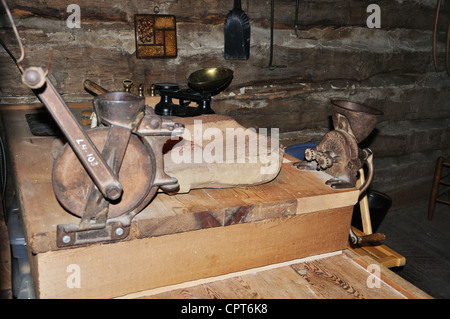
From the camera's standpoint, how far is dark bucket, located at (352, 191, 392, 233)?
11.8 feet

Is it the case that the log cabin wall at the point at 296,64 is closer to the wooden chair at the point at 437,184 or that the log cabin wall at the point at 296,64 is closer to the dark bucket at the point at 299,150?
the wooden chair at the point at 437,184

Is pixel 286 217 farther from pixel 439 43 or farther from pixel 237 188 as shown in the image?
pixel 439 43

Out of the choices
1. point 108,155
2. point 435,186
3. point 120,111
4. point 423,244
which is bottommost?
point 423,244

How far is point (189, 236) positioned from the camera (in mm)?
1537

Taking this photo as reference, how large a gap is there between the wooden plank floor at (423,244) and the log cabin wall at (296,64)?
280 millimetres

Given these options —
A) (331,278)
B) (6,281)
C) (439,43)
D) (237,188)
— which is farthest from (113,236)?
(439,43)

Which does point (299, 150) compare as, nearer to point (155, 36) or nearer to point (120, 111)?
point (155, 36)

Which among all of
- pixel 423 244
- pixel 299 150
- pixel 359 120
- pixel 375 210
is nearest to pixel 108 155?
pixel 359 120

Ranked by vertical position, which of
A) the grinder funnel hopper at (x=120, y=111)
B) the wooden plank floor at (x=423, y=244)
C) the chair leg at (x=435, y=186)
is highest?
the grinder funnel hopper at (x=120, y=111)

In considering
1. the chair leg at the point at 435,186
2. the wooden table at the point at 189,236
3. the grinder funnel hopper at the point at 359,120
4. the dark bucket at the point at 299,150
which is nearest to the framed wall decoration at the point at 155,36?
the dark bucket at the point at 299,150

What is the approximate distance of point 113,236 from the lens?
1374 mm

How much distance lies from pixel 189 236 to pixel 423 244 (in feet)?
11.9

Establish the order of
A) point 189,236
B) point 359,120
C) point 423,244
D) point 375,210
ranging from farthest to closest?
point 423,244
point 375,210
point 359,120
point 189,236

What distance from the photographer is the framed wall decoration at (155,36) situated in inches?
120
